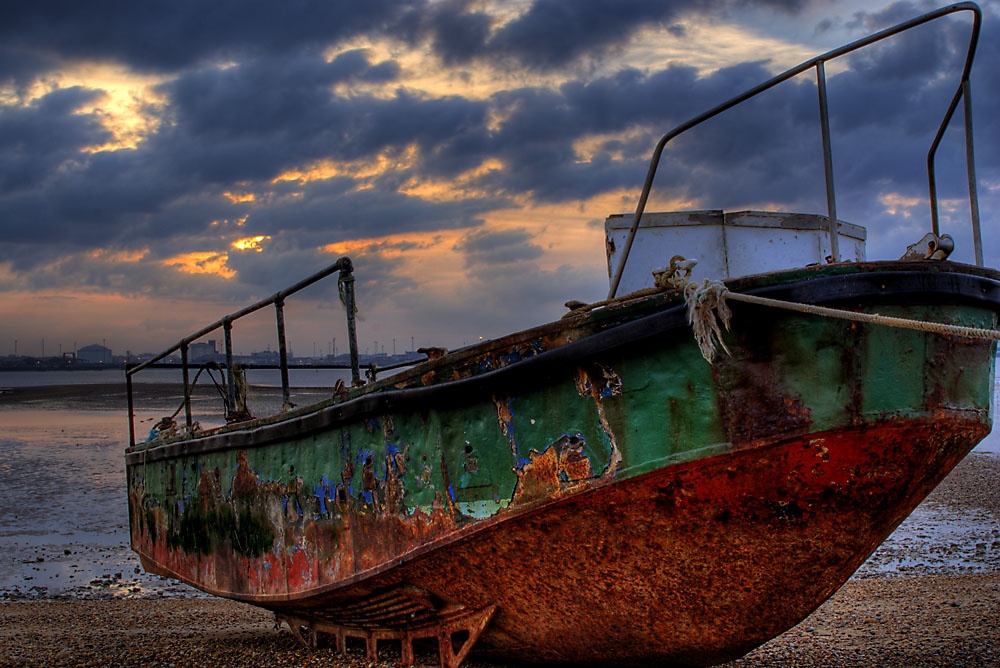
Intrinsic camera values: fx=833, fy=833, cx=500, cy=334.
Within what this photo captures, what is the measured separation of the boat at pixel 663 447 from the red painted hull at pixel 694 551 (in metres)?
0.01

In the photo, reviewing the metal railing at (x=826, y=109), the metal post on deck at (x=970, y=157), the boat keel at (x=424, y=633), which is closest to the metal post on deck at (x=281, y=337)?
the boat keel at (x=424, y=633)

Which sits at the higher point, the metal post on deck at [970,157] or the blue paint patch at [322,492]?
the metal post on deck at [970,157]

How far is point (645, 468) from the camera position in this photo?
11.3 ft

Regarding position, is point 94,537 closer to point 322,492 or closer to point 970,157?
point 322,492

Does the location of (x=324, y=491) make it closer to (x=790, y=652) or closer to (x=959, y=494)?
(x=790, y=652)

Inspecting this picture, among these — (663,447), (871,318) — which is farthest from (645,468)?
(871,318)

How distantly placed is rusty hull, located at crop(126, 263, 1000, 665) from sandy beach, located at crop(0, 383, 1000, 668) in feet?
1.60

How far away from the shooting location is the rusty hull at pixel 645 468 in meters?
3.28

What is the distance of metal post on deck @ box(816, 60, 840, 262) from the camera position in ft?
11.2

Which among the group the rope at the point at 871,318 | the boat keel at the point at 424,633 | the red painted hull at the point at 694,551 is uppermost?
the rope at the point at 871,318

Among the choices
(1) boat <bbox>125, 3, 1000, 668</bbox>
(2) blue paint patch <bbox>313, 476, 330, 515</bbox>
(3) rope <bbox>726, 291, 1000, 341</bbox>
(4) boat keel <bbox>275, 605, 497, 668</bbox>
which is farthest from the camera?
(2) blue paint patch <bbox>313, 476, 330, 515</bbox>

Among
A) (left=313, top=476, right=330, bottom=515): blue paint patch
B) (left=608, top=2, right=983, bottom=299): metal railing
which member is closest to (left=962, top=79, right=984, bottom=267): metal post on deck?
(left=608, top=2, right=983, bottom=299): metal railing

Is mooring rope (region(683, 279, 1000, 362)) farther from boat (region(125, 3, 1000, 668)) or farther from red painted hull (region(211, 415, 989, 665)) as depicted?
red painted hull (region(211, 415, 989, 665))

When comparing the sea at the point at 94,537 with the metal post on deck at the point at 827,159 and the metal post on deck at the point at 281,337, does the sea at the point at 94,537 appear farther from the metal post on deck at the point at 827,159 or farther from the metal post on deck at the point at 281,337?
the metal post on deck at the point at 827,159
